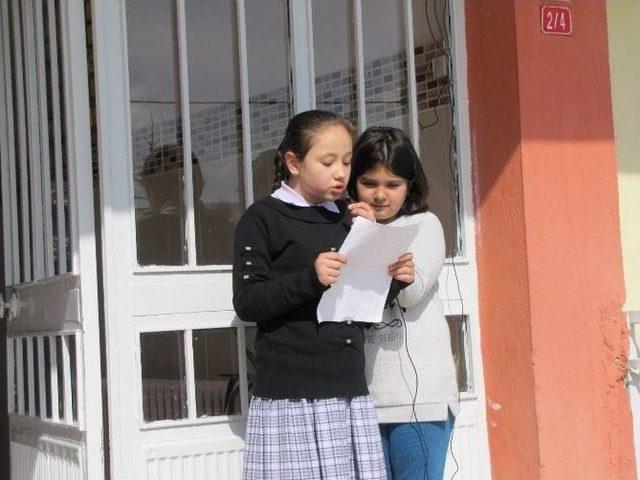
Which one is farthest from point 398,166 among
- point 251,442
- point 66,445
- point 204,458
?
point 66,445

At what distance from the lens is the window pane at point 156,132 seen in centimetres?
369

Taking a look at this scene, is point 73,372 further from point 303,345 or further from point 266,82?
point 266,82

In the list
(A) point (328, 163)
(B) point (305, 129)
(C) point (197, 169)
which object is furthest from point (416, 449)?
(C) point (197, 169)

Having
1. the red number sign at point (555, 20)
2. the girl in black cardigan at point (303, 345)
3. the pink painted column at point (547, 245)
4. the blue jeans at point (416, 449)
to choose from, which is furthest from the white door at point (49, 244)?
the red number sign at point (555, 20)

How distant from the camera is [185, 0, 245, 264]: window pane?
381 centimetres

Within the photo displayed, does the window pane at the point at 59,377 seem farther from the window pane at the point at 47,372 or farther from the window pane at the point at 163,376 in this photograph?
the window pane at the point at 163,376

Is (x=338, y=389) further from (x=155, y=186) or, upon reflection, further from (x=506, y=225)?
(x=506, y=225)

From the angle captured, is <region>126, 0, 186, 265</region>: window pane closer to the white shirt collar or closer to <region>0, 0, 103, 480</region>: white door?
<region>0, 0, 103, 480</region>: white door

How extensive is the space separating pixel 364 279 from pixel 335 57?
124cm

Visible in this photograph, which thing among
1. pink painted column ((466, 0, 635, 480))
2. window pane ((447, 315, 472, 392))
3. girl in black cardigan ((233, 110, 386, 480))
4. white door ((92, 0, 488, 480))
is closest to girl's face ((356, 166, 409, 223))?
girl in black cardigan ((233, 110, 386, 480))

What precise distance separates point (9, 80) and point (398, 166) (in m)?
1.71

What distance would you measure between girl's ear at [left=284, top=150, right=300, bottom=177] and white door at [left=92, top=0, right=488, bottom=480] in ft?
2.18

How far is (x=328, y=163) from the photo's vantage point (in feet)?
10.2

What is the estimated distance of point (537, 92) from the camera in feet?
13.6
